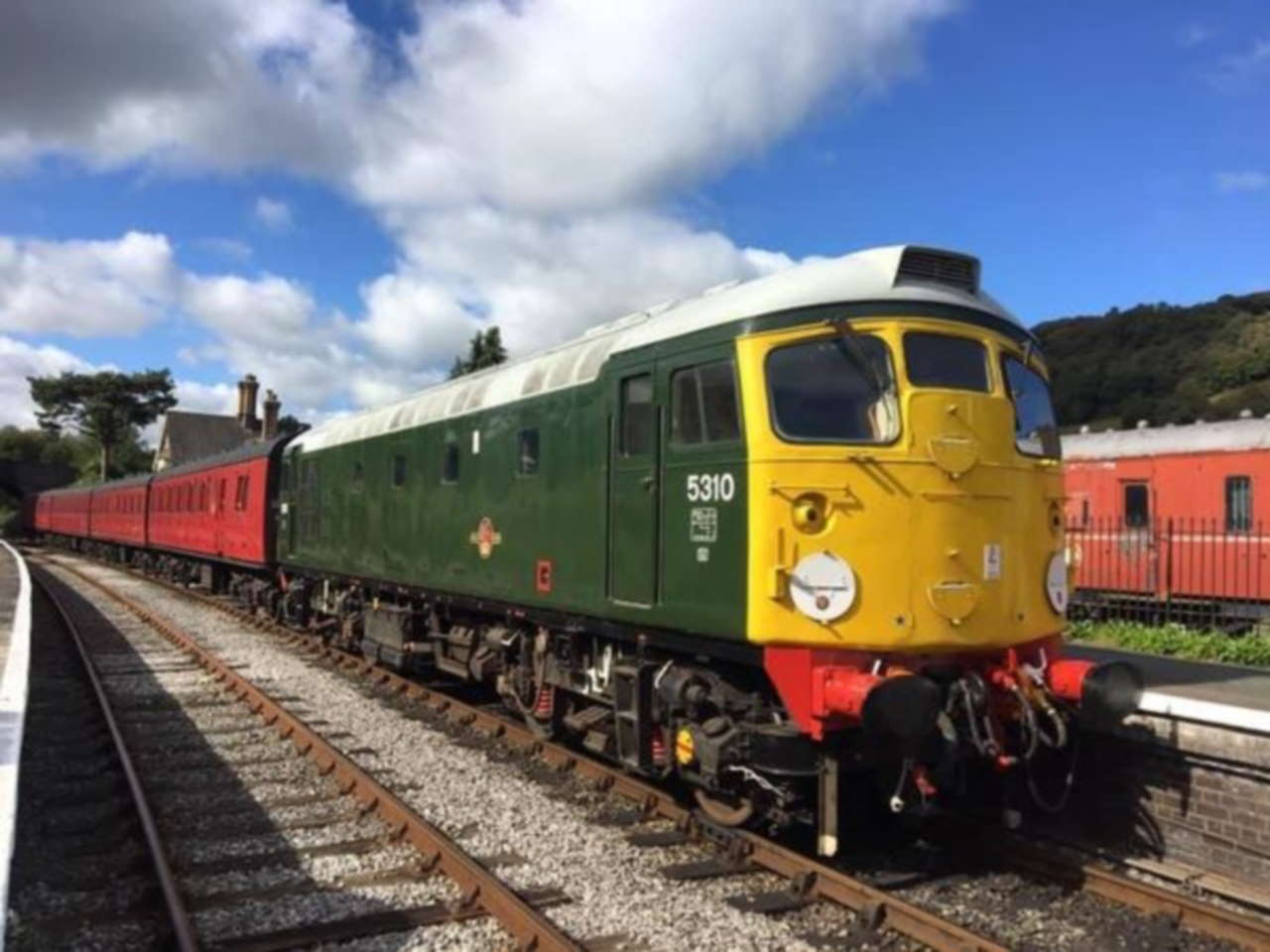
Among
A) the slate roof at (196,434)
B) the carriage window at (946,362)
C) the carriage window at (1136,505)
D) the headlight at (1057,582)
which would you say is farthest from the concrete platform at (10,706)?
the slate roof at (196,434)

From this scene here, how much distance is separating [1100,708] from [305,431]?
48.0 feet

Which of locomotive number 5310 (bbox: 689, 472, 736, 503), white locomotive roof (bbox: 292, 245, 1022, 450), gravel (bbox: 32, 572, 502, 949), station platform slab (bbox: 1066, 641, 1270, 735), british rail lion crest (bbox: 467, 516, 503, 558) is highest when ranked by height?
white locomotive roof (bbox: 292, 245, 1022, 450)

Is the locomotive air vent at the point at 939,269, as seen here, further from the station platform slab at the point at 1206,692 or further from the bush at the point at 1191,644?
the bush at the point at 1191,644

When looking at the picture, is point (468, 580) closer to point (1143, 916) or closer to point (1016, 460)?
point (1016, 460)

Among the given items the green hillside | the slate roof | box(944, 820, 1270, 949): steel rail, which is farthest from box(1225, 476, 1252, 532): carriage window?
the slate roof

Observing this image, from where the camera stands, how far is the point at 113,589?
2859 centimetres

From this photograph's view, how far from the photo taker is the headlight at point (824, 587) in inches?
238

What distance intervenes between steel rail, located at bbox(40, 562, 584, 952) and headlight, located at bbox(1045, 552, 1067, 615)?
3.54m

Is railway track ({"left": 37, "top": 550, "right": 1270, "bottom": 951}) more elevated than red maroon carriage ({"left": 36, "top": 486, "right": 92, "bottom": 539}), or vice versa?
red maroon carriage ({"left": 36, "top": 486, "right": 92, "bottom": 539})

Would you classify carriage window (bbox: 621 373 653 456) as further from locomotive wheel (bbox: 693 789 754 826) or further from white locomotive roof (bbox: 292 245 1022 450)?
locomotive wheel (bbox: 693 789 754 826)

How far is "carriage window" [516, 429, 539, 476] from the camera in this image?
9.13 meters

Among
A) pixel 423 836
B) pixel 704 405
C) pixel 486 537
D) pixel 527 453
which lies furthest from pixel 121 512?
pixel 704 405

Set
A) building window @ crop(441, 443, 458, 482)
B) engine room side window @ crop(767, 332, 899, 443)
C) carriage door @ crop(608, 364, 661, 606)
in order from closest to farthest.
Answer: engine room side window @ crop(767, 332, 899, 443), carriage door @ crop(608, 364, 661, 606), building window @ crop(441, 443, 458, 482)

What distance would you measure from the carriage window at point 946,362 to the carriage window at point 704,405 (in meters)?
1.02
